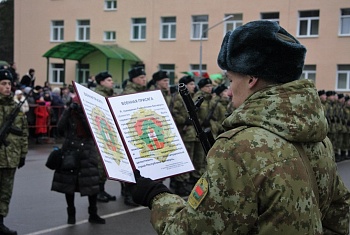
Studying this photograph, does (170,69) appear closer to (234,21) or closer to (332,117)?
(234,21)

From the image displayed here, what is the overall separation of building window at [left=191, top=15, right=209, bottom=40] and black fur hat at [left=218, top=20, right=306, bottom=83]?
1246 inches

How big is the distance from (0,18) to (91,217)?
49.0 metres

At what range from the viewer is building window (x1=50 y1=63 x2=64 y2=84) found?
39.0 metres

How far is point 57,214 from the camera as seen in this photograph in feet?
23.1

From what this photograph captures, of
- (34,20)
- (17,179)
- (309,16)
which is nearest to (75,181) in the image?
(17,179)

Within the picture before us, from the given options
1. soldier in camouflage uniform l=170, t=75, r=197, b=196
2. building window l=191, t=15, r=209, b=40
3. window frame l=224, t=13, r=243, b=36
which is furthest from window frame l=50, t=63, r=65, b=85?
soldier in camouflage uniform l=170, t=75, r=197, b=196

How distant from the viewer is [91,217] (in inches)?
263

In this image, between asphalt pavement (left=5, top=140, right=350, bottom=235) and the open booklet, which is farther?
asphalt pavement (left=5, top=140, right=350, bottom=235)

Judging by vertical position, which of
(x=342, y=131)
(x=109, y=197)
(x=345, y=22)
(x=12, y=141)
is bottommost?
(x=109, y=197)

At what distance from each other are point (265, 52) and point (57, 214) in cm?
575

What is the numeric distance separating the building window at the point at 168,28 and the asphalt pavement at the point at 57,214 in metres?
26.2

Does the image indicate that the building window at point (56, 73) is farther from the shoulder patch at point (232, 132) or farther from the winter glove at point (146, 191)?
the shoulder patch at point (232, 132)

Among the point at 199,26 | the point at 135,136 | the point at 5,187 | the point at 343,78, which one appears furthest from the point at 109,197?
the point at 199,26

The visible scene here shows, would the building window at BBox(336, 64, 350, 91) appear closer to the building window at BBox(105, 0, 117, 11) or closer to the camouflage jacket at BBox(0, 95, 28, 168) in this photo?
the building window at BBox(105, 0, 117, 11)
